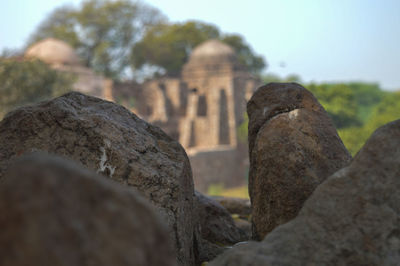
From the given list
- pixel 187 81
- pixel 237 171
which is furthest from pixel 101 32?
pixel 237 171

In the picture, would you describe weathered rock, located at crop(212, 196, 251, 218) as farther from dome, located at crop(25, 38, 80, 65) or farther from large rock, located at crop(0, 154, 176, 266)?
dome, located at crop(25, 38, 80, 65)

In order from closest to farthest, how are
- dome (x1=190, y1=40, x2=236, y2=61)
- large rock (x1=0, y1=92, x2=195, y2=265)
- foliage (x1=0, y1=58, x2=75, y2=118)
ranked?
large rock (x1=0, y1=92, x2=195, y2=265)
foliage (x1=0, y1=58, x2=75, y2=118)
dome (x1=190, y1=40, x2=236, y2=61)

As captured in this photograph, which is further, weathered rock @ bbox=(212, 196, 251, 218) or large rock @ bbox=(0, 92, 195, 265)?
weathered rock @ bbox=(212, 196, 251, 218)

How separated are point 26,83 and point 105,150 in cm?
1865

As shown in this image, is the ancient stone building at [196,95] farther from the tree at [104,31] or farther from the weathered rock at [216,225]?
the weathered rock at [216,225]

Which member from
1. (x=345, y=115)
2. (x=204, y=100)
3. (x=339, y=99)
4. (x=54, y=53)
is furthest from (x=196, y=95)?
(x=345, y=115)

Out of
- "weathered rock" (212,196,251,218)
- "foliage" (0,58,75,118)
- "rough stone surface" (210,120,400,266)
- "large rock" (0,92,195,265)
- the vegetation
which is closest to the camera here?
"rough stone surface" (210,120,400,266)

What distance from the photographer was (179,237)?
2.45m

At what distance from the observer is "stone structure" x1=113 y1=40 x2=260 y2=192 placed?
2858 cm

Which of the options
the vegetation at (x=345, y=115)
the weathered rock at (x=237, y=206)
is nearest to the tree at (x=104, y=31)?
the vegetation at (x=345, y=115)

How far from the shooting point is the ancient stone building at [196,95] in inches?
1033

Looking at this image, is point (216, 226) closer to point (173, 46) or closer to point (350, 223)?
point (350, 223)

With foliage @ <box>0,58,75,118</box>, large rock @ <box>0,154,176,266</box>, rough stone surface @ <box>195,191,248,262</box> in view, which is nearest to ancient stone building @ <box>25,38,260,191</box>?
foliage @ <box>0,58,75,118</box>

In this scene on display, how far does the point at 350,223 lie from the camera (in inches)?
73.5
